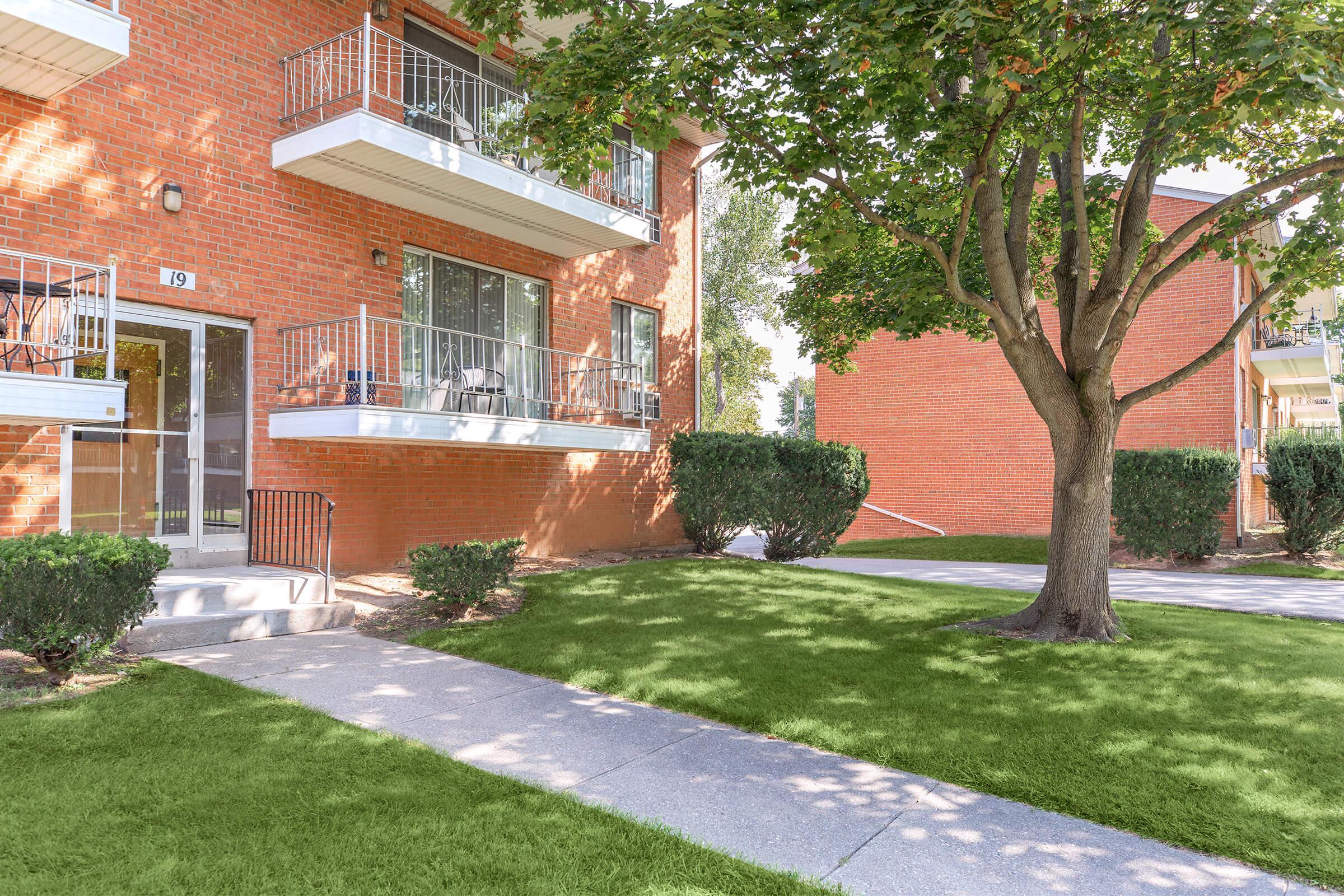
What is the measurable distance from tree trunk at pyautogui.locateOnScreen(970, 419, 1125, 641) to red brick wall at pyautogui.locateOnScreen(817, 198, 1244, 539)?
11045 millimetres

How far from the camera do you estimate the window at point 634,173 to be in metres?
14.1

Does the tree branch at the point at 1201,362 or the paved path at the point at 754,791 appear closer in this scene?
the paved path at the point at 754,791

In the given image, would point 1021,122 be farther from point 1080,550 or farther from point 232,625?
point 232,625

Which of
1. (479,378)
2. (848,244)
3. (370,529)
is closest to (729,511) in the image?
(479,378)

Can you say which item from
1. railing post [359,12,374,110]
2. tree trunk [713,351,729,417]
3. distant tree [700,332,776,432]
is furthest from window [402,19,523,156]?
tree trunk [713,351,729,417]

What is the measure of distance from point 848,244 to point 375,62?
673 cm

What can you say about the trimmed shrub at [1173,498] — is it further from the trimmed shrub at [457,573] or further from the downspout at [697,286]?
the trimmed shrub at [457,573]

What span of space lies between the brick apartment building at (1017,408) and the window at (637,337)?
620 centimetres

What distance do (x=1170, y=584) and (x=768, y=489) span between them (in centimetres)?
613

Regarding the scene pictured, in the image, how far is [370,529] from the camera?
1030cm

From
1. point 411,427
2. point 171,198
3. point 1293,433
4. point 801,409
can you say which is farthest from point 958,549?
point 801,409

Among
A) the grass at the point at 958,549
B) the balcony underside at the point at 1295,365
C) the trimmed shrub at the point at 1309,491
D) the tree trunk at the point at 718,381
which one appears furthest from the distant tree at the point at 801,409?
the trimmed shrub at the point at 1309,491

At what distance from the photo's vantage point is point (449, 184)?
1011 cm

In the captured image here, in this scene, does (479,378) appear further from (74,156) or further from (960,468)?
(960,468)
